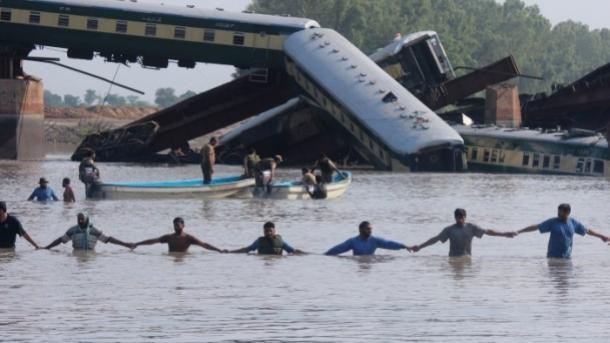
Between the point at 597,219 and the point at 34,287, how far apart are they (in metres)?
19.9

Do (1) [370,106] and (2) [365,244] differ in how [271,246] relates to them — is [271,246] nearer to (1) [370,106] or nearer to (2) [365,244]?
(2) [365,244]

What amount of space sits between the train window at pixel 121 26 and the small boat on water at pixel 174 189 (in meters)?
20.4

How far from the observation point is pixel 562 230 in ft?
103

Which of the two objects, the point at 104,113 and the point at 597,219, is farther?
the point at 104,113

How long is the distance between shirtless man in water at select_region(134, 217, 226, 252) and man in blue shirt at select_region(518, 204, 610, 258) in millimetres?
5840

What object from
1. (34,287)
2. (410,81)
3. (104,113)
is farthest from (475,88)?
(104,113)

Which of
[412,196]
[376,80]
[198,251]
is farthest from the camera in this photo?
[376,80]

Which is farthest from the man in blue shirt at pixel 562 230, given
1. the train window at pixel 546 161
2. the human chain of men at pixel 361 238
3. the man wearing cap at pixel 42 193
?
the train window at pixel 546 161

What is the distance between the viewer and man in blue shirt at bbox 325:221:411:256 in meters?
31.7

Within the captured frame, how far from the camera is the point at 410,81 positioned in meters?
76.7

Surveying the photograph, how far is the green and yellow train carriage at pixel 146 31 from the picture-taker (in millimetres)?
69938

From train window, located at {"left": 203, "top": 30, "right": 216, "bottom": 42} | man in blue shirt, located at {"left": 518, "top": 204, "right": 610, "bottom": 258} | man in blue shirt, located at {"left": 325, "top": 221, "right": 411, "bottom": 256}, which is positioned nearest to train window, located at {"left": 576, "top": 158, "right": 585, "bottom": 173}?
train window, located at {"left": 203, "top": 30, "right": 216, "bottom": 42}

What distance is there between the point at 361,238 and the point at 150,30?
39.7 meters

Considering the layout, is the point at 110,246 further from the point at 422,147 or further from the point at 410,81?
the point at 410,81
